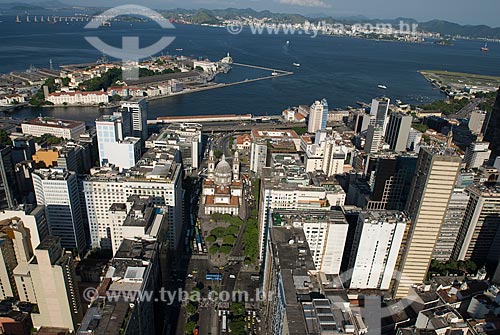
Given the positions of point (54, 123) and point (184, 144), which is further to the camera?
point (54, 123)

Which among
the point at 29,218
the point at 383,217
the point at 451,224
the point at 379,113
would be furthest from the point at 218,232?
the point at 379,113

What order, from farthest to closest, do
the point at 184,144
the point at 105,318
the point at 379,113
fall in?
the point at 379,113
the point at 184,144
the point at 105,318

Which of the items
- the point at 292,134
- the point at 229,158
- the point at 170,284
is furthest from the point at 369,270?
the point at 292,134

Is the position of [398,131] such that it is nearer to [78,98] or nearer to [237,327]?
[237,327]

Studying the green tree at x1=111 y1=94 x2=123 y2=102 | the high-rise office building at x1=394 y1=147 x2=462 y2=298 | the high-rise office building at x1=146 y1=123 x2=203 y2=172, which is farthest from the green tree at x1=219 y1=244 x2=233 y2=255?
the green tree at x1=111 y1=94 x2=123 y2=102

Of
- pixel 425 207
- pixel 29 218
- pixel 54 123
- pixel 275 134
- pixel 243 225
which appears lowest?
pixel 243 225

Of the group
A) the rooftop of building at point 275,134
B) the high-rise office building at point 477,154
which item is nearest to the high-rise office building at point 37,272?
the rooftop of building at point 275,134
